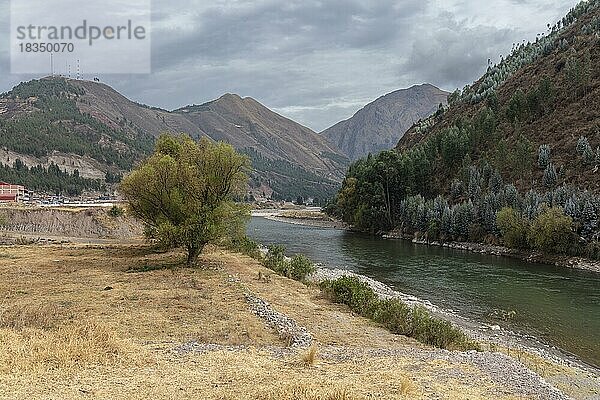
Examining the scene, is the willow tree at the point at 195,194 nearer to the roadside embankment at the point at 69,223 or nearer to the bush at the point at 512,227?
the bush at the point at 512,227

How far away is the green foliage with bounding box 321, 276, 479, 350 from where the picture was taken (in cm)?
2431

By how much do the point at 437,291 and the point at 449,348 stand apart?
21.1 m

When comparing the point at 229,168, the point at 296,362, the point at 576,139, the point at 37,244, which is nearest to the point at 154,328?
the point at 296,362

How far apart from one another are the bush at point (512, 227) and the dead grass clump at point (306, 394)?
5702cm

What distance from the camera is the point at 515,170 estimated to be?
86125 millimetres

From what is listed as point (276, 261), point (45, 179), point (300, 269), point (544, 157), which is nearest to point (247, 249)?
point (276, 261)

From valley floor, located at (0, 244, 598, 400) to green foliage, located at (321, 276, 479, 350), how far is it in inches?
36.3

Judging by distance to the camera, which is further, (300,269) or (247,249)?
(247,249)

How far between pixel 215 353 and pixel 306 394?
5981 millimetres

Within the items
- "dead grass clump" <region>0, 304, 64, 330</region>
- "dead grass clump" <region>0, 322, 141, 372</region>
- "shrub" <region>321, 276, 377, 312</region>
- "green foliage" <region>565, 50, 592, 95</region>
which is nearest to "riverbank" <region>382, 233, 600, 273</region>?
"shrub" <region>321, 276, 377, 312</region>

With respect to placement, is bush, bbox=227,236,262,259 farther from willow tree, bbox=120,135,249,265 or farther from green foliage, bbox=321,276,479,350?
green foliage, bbox=321,276,479,350

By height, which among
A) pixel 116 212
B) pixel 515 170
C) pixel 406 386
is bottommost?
pixel 406 386

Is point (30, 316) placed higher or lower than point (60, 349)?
lower

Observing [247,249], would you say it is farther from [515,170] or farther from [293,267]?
[515,170]
